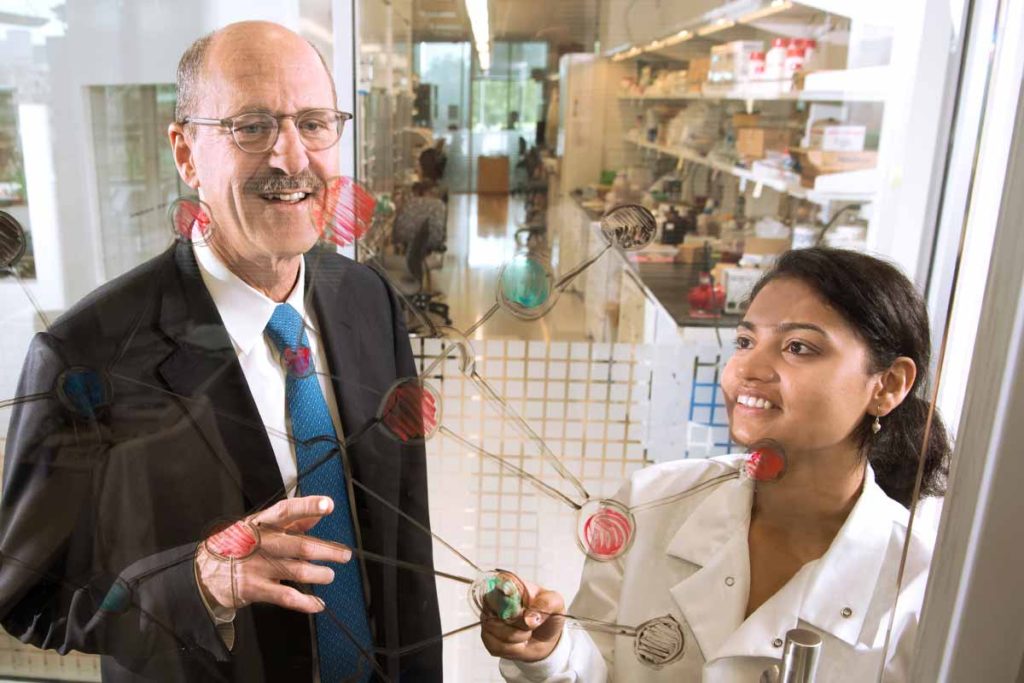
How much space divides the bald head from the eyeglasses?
0.02 m

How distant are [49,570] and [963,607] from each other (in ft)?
2.95

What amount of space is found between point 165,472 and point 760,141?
0.69 meters

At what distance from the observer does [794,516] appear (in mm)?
757

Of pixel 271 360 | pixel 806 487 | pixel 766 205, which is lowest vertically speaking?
pixel 806 487

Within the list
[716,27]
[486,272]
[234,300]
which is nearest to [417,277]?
[486,272]

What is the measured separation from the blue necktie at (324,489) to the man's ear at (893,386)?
20.3 inches

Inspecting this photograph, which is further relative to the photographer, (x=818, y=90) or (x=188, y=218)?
(x=818, y=90)

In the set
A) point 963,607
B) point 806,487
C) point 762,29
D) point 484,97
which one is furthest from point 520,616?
point 762,29

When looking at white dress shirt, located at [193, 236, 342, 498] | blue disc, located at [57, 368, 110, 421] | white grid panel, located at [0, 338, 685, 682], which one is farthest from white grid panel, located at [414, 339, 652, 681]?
blue disc, located at [57, 368, 110, 421]

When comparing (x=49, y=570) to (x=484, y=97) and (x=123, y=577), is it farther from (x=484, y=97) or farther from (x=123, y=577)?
(x=484, y=97)

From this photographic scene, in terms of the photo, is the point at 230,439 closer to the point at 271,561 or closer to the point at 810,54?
the point at 271,561

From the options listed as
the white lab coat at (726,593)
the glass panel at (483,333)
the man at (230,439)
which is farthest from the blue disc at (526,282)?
the white lab coat at (726,593)

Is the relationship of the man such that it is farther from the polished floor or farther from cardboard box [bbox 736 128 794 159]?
cardboard box [bbox 736 128 794 159]

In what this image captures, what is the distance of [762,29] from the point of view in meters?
0.79
